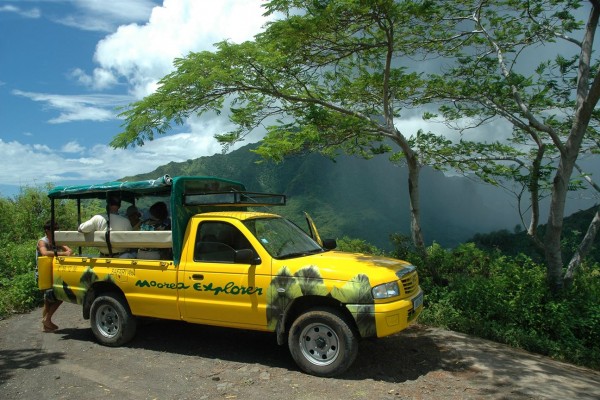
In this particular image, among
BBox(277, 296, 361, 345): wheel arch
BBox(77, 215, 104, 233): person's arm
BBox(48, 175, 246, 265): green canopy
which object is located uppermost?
BBox(48, 175, 246, 265): green canopy

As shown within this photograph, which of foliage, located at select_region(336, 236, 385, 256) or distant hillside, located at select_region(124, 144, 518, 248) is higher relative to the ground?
distant hillside, located at select_region(124, 144, 518, 248)

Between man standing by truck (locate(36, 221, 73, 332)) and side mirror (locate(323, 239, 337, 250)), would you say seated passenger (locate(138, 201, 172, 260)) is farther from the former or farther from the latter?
side mirror (locate(323, 239, 337, 250))

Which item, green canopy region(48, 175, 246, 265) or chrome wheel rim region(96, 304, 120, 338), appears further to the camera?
chrome wheel rim region(96, 304, 120, 338)

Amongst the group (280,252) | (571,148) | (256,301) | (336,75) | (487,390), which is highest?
(336,75)

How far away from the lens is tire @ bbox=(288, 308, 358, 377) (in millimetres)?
5258

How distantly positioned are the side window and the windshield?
21cm

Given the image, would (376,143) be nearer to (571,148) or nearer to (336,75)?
(336,75)

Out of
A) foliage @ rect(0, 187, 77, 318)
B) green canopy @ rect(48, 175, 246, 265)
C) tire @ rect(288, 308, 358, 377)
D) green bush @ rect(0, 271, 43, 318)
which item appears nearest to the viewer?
tire @ rect(288, 308, 358, 377)

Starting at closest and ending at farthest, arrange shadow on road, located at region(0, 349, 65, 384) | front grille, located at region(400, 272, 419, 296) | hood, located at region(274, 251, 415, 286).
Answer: hood, located at region(274, 251, 415, 286) < front grille, located at region(400, 272, 419, 296) < shadow on road, located at region(0, 349, 65, 384)

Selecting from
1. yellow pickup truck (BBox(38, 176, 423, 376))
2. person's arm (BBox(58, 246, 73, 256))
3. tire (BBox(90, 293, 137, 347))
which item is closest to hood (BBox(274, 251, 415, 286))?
yellow pickup truck (BBox(38, 176, 423, 376))

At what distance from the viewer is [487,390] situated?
514 cm

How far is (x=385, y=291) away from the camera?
5301 millimetres

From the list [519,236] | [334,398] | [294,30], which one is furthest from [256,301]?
[519,236]

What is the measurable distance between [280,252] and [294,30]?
4247 millimetres
